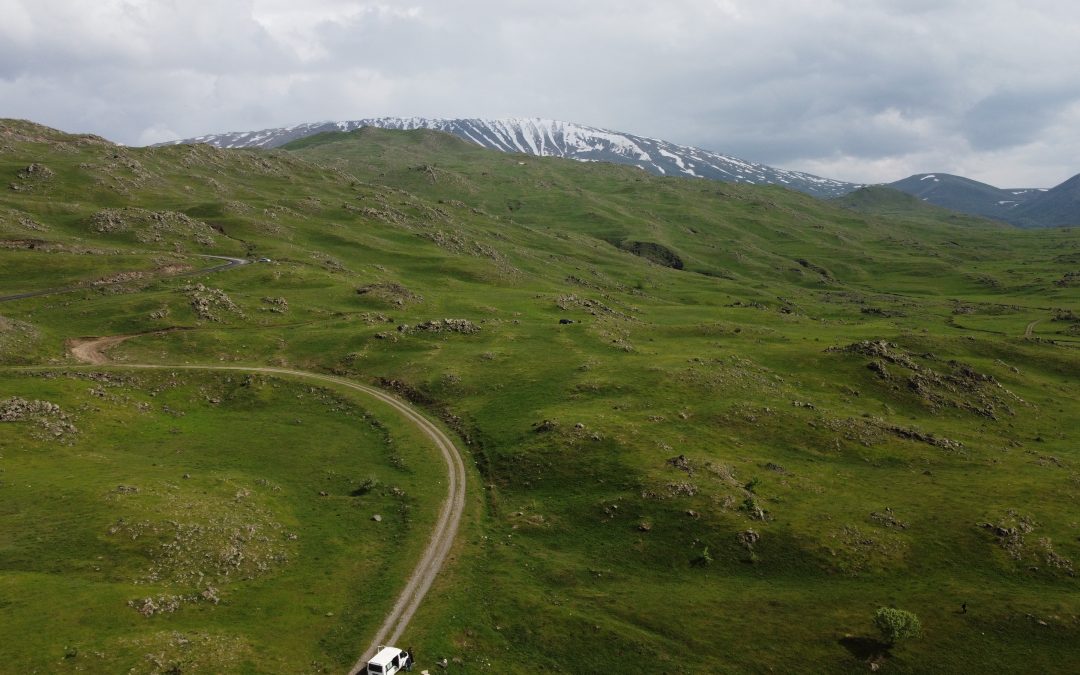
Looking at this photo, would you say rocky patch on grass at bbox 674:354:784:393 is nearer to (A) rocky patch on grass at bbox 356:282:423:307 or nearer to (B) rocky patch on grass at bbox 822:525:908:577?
(B) rocky patch on grass at bbox 822:525:908:577

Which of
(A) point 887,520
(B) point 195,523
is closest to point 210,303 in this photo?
(B) point 195,523

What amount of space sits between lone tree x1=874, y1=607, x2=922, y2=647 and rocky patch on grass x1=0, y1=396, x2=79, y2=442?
78091mm

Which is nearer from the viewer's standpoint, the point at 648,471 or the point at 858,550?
the point at 858,550

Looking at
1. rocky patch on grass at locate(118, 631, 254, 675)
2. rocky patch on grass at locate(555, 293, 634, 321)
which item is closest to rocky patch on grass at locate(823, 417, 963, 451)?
rocky patch on grass at locate(118, 631, 254, 675)

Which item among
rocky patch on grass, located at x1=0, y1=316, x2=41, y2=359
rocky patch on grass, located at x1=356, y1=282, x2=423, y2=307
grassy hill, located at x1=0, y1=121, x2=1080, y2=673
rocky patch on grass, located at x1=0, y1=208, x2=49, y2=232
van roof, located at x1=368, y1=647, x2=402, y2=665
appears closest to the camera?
van roof, located at x1=368, y1=647, x2=402, y2=665

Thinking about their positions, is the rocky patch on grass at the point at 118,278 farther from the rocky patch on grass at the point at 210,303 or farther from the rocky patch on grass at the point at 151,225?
the rocky patch on grass at the point at 151,225

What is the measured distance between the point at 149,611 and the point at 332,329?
70925mm

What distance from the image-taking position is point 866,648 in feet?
135

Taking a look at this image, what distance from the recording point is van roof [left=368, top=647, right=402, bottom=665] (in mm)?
35750

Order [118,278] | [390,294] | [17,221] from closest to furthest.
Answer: [118,278] → [390,294] → [17,221]

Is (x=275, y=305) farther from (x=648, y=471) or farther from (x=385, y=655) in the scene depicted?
(x=385, y=655)

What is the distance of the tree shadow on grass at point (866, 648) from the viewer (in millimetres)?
40562

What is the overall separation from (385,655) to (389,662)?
654mm

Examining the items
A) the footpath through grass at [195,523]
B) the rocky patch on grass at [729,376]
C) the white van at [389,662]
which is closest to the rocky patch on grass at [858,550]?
the rocky patch on grass at [729,376]
